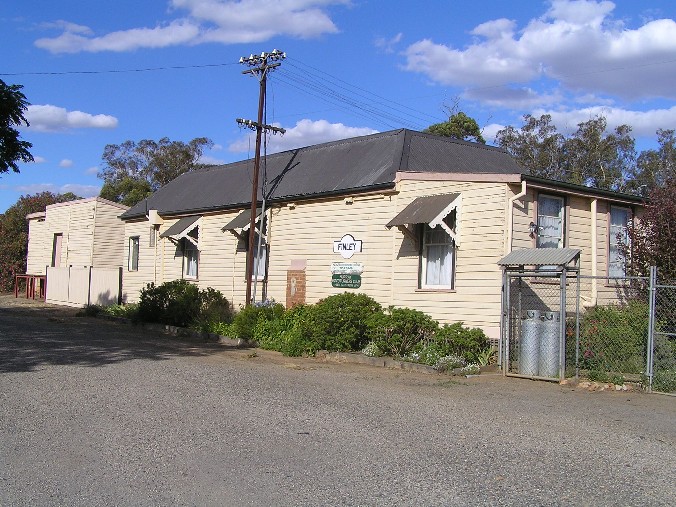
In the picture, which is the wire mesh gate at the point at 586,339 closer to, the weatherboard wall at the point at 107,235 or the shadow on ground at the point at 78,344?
the shadow on ground at the point at 78,344

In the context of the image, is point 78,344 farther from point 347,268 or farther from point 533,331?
point 533,331

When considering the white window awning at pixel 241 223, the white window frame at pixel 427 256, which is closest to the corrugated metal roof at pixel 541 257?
the white window frame at pixel 427 256

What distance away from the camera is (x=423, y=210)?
47.3ft

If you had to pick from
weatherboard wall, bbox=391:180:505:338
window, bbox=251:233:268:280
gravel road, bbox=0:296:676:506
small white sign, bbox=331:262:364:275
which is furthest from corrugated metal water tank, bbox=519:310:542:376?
window, bbox=251:233:268:280

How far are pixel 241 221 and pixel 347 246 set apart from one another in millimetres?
4162

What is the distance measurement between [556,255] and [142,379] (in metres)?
7.05

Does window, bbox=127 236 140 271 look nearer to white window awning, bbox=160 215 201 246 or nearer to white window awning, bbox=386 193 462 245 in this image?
white window awning, bbox=160 215 201 246

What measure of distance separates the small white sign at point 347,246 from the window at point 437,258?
1890 millimetres

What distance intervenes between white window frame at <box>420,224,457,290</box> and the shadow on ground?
4990mm

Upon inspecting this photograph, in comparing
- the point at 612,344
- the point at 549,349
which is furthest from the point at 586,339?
the point at 549,349

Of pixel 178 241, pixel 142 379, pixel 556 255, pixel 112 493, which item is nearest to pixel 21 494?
pixel 112 493

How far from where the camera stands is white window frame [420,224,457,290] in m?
14.6

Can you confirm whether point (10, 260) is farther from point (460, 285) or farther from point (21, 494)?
point (21, 494)

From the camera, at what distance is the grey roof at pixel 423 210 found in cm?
1405
